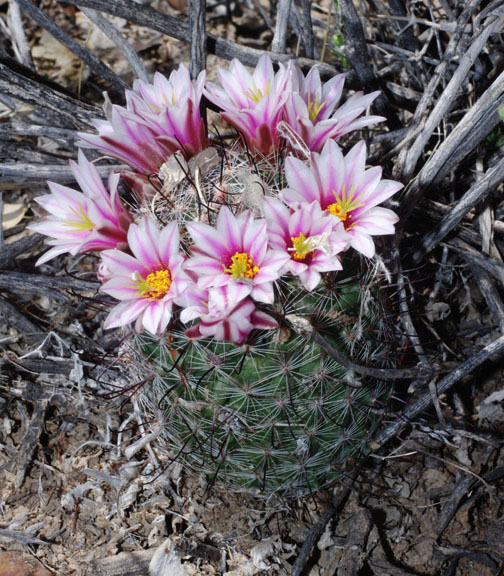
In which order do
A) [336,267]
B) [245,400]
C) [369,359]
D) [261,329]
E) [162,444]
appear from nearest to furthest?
1. [336,267]
2. [261,329]
3. [245,400]
4. [369,359]
5. [162,444]

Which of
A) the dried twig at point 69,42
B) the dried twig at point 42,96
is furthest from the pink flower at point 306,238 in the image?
the dried twig at point 69,42

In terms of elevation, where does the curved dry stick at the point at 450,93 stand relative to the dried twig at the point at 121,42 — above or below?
above

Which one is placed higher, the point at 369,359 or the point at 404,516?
the point at 369,359

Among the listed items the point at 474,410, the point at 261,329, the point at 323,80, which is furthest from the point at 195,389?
the point at 323,80

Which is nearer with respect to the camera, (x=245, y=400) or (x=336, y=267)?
(x=336, y=267)

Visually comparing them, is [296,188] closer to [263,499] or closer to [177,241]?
[177,241]

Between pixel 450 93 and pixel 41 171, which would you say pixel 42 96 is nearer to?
pixel 41 171

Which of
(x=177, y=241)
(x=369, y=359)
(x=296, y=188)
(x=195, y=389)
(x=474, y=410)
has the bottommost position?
(x=474, y=410)

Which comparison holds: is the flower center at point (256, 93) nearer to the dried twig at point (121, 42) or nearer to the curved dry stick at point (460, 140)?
the curved dry stick at point (460, 140)
